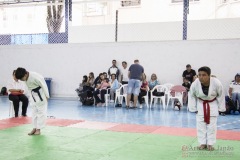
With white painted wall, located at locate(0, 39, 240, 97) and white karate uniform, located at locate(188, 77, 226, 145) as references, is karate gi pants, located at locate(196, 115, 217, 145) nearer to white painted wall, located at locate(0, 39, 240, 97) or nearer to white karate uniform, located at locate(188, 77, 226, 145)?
white karate uniform, located at locate(188, 77, 226, 145)

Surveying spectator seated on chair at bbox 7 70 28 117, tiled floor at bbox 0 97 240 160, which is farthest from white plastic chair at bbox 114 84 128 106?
spectator seated on chair at bbox 7 70 28 117

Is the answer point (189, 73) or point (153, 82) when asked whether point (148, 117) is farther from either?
point (189, 73)

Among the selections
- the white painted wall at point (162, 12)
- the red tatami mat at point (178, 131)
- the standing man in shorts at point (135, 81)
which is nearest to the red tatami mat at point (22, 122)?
the red tatami mat at point (178, 131)

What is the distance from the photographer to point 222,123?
311 inches

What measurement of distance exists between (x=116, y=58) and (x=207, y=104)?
29.0 feet

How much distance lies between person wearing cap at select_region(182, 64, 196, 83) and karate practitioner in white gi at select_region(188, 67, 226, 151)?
22.5ft

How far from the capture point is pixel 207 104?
4949 mm

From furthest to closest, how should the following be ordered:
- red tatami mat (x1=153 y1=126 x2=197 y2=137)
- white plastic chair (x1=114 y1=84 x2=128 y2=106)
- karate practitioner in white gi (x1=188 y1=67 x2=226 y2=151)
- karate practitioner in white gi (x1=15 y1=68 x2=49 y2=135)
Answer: white plastic chair (x1=114 y1=84 x2=128 y2=106), red tatami mat (x1=153 y1=126 x2=197 y2=137), karate practitioner in white gi (x1=15 y1=68 x2=49 y2=135), karate practitioner in white gi (x1=188 y1=67 x2=226 y2=151)

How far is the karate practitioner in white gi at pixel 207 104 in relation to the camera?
4.86 m

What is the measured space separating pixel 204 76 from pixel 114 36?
9249 millimetres

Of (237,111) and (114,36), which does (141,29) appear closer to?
(114,36)

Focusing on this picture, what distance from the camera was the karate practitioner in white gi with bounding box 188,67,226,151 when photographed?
16.0 ft

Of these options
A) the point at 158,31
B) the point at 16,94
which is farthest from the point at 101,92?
the point at 16,94

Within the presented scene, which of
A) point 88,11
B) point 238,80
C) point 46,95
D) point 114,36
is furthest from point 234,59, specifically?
point 88,11
